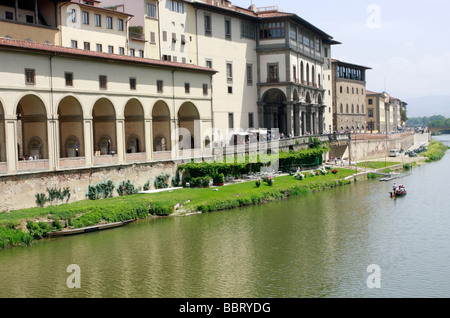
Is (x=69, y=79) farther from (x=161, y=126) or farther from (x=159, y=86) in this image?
(x=161, y=126)

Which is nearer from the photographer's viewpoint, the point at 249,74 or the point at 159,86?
the point at 159,86

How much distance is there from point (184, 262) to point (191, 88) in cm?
3046

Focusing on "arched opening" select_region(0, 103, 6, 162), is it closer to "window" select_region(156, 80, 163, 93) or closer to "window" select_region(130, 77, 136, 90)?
"window" select_region(130, 77, 136, 90)

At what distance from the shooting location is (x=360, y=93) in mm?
127562

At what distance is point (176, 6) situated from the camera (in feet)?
209

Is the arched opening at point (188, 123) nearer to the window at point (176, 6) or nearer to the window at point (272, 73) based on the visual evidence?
the window at point (176, 6)

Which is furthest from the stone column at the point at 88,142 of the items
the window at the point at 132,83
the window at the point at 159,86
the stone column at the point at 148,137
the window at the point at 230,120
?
the window at the point at 230,120

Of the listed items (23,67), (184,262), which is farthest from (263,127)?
(184,262)

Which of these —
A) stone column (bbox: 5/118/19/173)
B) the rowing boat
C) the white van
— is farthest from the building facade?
stone column (bbox: 5/118/19/173)

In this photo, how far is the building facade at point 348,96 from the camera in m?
113

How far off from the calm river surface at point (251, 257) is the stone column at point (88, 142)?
738cm

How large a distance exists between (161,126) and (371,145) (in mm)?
56780

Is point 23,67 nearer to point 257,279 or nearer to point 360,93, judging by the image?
point 257,279

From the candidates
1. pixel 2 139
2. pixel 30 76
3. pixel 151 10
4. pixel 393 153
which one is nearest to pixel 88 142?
pixel 30 76
